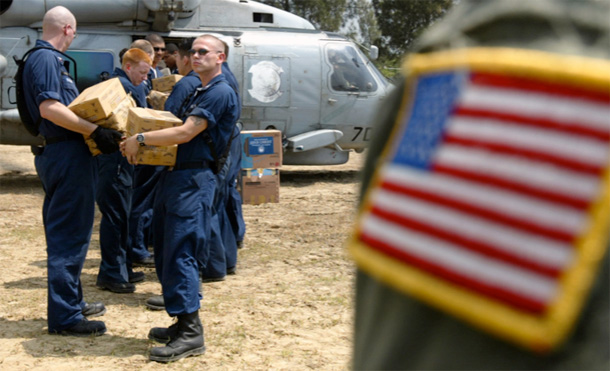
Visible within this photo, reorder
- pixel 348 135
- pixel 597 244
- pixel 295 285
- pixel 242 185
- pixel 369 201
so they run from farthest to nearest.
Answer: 1. pixel 348 135
2. pixel 242 185
3. pixel 295 285
4. pixel 369 201
5. pixel 597 244

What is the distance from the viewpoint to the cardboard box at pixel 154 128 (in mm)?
4109

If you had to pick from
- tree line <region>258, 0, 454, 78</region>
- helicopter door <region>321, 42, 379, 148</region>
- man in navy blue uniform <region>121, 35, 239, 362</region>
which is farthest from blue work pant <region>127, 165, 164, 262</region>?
tree line <region>258, 0, 454, 78</region>

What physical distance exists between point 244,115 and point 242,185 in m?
1.57

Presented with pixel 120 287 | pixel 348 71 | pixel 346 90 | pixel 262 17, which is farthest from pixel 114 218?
pixel 262 17

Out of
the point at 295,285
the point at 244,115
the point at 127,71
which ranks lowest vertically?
the point at 295,285

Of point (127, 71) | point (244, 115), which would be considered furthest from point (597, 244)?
point (244, 115)

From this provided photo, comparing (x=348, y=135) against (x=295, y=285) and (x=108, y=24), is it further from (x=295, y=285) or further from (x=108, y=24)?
(x=295, y=285)

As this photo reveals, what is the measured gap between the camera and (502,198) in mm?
612

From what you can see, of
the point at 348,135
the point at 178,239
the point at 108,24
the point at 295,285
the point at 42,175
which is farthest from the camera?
the point at 348,135

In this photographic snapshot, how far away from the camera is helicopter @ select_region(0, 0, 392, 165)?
32.6ft

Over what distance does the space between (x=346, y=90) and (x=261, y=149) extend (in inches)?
90.9

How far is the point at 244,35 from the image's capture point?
35.3 ft

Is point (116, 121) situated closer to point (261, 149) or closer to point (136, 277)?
point (136, 277)

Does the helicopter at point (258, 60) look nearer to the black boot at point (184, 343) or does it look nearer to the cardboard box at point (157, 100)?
the cardboard box at point (157, 100)
